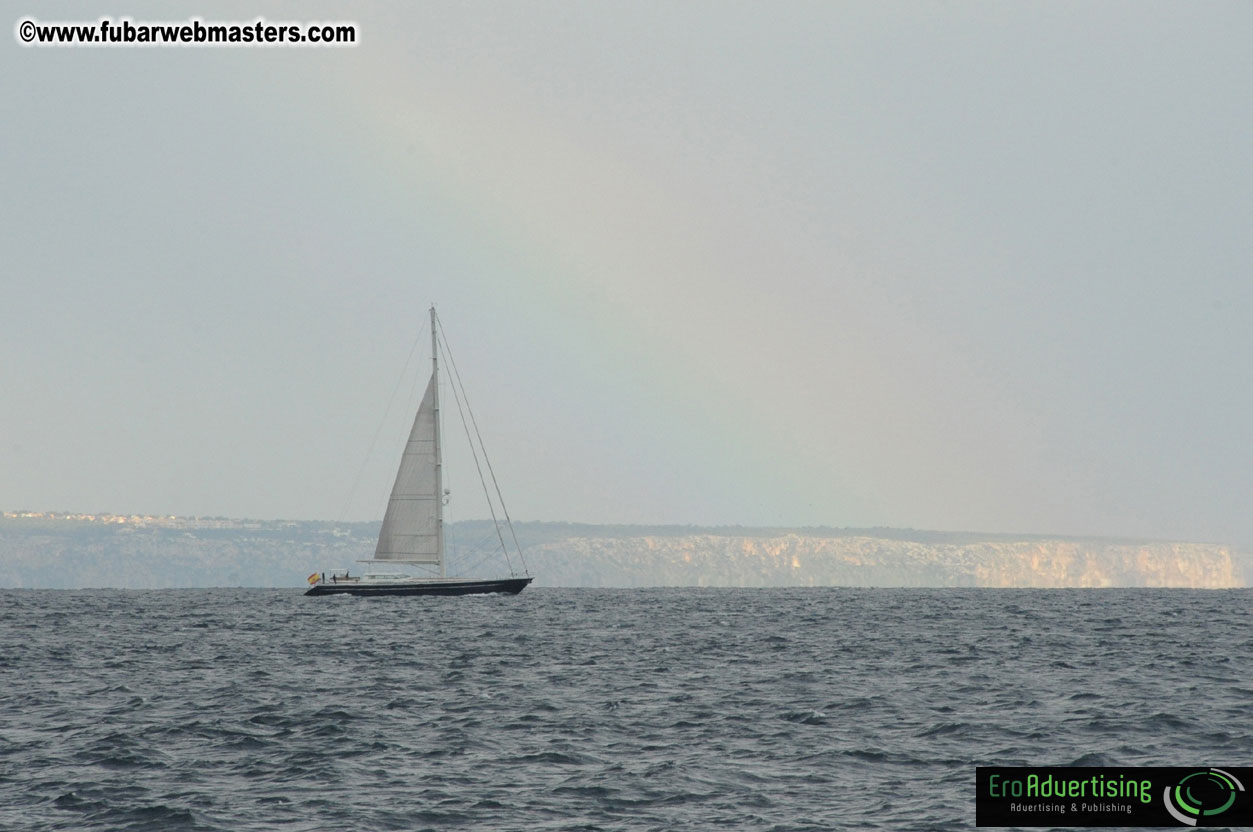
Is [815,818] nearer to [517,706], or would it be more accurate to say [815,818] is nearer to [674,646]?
[517,706]

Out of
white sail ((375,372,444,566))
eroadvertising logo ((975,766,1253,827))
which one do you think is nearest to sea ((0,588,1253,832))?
eroadvertising logo ((975,766,1253,827))

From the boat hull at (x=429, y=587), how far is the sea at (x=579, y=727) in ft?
134

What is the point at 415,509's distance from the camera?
10469 cm

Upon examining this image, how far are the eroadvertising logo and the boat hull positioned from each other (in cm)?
8167

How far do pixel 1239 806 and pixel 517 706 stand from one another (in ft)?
60.9

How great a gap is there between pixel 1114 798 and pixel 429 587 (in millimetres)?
83884

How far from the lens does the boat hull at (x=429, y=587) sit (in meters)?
101

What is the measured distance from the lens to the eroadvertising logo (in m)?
20.0

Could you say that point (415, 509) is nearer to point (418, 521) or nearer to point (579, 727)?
point (418, 521)

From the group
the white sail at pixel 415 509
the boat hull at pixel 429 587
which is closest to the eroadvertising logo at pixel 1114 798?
the boat hull at pixel 429 587

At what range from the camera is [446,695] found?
36125mm

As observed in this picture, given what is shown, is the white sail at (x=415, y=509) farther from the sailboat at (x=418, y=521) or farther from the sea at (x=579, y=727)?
the sea at (x=579, y=727)

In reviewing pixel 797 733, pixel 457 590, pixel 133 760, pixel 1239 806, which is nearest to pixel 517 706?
pixel 797 733

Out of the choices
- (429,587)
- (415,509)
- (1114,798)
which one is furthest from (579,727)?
(415,509)
